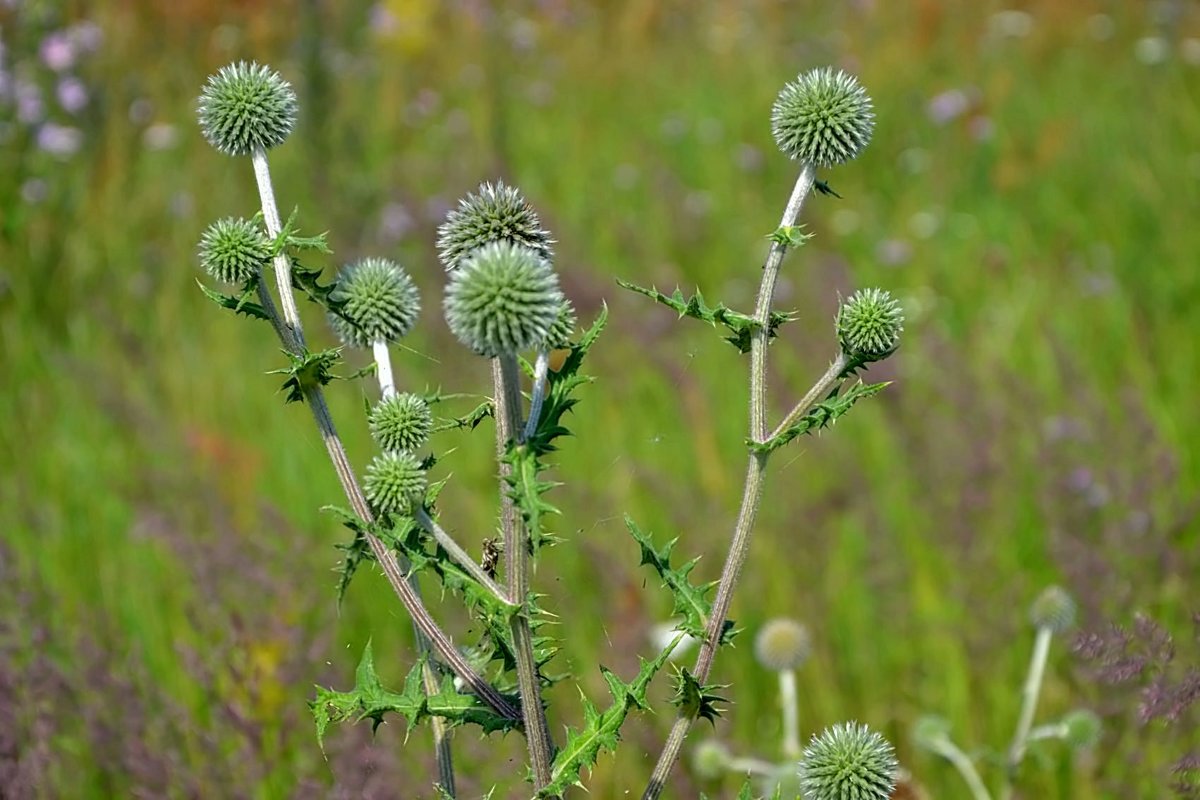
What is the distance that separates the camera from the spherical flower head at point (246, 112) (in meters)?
1.44

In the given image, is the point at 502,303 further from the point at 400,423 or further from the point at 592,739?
the point at 592,739

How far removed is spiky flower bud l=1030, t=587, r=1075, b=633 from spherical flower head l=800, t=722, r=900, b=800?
3.74 ft

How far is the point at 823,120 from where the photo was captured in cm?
146

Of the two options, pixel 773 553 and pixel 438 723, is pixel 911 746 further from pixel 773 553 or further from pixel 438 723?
pixel 438 723

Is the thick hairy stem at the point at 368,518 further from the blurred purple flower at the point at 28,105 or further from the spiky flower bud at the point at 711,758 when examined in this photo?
→ the blurred purple flower at the point at 28,105

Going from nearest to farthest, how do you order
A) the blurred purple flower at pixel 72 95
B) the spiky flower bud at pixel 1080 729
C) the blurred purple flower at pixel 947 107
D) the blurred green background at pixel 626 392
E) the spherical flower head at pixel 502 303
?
the spherical flower head at pixel 502 303 < the spiky flower bud at pixel 1080 729 < the blurred green background at pixel 626 392 < the blurred purple flower at pixel 72 95 < the blurred purple flower at pixel 947 107

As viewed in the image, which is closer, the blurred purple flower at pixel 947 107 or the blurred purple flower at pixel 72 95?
the blurred purple flower at pixel 72 95

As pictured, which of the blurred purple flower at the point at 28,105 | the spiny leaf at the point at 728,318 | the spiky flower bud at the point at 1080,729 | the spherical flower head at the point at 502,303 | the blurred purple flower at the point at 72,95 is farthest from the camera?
the blurred purple flower at the point at 72,95

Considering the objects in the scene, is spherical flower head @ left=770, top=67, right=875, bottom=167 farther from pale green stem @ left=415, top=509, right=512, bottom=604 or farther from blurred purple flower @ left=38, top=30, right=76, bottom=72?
blurred purple flower @ left=38, top=30, right=76, bottom=72

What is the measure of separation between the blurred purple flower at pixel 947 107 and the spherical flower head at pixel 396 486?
17.6 ft

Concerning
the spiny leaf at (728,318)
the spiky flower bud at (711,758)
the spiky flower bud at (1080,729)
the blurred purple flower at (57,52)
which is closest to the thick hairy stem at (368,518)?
the spiny leaf at (728,318)

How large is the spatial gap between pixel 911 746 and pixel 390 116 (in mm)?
4986

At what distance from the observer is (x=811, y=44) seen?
7500 mm

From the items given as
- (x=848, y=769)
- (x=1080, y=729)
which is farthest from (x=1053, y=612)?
(x=848, y=769)
